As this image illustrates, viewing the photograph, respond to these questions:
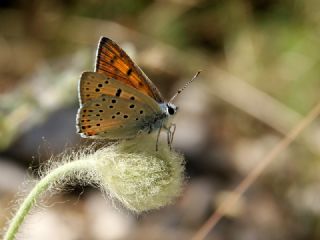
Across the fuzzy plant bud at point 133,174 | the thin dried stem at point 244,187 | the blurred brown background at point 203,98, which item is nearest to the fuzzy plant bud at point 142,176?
the fuzzy plant bud at point 133,174

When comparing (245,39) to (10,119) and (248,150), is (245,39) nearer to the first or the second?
(248,150)

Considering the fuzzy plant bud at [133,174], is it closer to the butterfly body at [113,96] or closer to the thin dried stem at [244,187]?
the butterfly body at [113,96]

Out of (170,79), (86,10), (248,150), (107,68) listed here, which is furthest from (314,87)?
(107,68)

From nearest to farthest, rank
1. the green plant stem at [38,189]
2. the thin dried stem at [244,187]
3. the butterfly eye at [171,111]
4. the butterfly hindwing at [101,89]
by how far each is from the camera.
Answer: the green plant stem at [38,189]
the butterfly hindwing at [101,89]
the butterfly eye at [171,111]
the thin dried stem at [244,187]

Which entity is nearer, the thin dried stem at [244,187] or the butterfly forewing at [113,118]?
Result: the butterfly forewing at [113,118]

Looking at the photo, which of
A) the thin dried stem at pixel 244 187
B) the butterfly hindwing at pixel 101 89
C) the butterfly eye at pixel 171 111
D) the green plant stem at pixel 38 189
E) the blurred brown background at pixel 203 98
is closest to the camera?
the green plant stem at pixel 38 189

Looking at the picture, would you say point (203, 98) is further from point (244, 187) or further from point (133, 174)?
point (133, 174)

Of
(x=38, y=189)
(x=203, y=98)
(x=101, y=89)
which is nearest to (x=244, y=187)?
(x=203, y=98)
